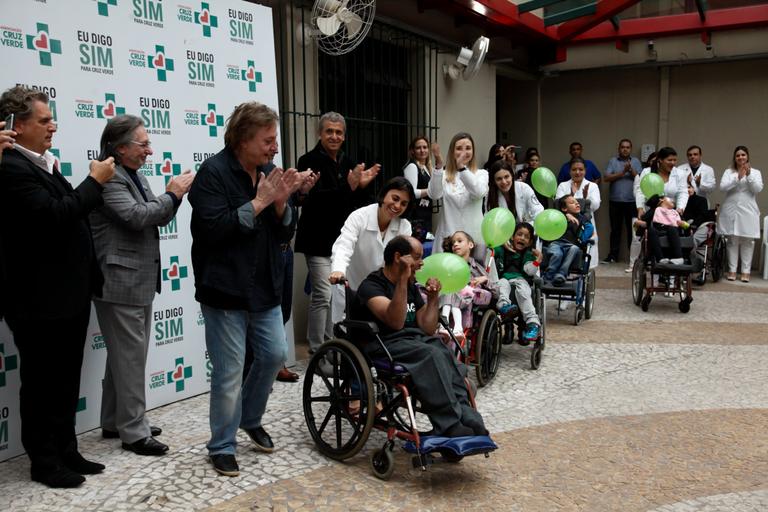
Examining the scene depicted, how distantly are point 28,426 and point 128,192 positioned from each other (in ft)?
3.89

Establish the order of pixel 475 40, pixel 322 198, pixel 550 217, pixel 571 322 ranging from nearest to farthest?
pixel 322 198, pixel 550 217, pixel 571 322, pixel 475 40

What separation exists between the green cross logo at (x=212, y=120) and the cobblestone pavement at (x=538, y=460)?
1768 millimetres

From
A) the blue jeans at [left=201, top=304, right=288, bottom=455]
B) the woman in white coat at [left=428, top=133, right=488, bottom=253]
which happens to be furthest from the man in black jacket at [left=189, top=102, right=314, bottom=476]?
the woman in white coat at [left=428, top=133, right=488, bottom=253]

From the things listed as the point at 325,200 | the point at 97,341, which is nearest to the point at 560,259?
the point at 325,200

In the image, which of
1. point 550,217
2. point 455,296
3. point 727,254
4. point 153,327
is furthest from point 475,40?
point 153,327

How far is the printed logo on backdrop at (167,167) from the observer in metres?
4.38

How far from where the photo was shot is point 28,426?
3.22 meters

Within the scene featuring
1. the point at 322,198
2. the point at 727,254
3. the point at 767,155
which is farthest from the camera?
the point at 767,155

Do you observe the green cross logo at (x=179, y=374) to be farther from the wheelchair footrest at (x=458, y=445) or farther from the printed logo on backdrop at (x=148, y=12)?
the printed logo on backdrop at (x=148, y=12)

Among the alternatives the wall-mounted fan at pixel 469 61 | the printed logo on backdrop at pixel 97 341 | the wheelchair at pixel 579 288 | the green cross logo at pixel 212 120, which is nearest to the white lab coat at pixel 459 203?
the wheelchair at pixel 579 288

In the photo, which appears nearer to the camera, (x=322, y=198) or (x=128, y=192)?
(x=128, y=192)

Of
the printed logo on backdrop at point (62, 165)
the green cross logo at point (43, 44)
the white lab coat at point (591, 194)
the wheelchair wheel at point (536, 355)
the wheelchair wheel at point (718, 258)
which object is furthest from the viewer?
the wheelchair wheel at point (718, 258)

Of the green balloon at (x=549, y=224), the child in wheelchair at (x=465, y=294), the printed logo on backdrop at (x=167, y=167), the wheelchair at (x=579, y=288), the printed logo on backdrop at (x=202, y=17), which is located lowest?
the wheelchair at (x=579, y=288)

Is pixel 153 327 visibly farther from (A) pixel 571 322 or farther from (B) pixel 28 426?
(A) pixel 571 322
